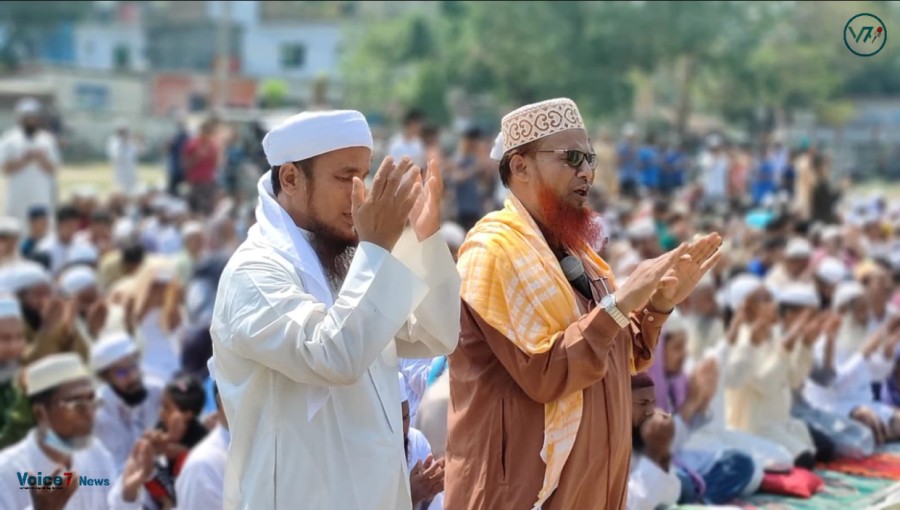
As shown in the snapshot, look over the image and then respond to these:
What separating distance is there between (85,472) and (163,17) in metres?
46.1

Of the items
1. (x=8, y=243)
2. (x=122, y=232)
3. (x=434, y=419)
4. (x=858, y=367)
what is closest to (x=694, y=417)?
(x=858, y=367)

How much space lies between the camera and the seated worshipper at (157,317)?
23.3ft

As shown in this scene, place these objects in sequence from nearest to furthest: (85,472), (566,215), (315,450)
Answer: (315,450) → (566,215) → (85,472)

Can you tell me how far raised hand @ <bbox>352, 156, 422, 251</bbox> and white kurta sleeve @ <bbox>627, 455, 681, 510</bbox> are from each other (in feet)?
8.63

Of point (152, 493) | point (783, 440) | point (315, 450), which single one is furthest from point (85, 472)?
point (783, 440)

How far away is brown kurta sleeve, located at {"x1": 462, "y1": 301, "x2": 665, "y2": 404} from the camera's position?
287 centimetres

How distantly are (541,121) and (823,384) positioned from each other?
4.66 meters

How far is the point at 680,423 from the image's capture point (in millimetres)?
5891

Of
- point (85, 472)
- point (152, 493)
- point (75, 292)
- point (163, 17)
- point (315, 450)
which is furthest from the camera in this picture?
point (163, 17)

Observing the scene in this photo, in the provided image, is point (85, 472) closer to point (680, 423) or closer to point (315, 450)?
point (315, 450)

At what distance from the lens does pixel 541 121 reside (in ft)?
10.3

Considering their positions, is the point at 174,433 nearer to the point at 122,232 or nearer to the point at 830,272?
the point at 830,272

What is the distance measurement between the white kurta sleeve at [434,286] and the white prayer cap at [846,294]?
5887 mm

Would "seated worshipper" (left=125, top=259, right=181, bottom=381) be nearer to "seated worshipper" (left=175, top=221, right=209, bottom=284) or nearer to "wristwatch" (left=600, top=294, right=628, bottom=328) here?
"seated worshipper" (left=175, top=221, right=209, bottom=284)
